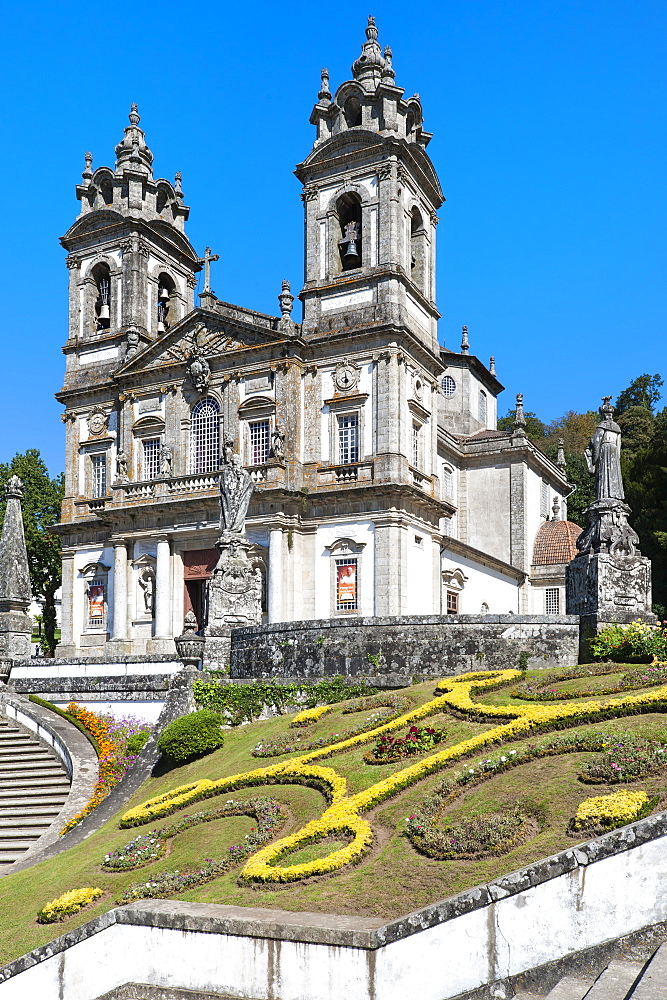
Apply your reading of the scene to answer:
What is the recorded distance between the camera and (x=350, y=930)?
23.1 feet

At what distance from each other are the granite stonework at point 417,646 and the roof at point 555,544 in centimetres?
2572

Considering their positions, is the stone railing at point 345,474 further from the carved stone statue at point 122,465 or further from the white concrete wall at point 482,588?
the carved stone statue at point 122,465

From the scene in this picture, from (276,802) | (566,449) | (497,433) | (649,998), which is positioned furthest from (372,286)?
(566,449)

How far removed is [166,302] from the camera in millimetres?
42219

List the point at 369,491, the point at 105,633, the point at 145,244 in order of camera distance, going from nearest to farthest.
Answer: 1. the point at 369,491
2. the point at 105,633
3. the point at 145,244

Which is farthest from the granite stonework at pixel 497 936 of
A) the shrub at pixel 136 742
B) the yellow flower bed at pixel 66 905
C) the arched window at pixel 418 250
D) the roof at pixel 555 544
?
the roof at pixel 555 544

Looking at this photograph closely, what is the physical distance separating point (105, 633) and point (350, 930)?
3121 cm

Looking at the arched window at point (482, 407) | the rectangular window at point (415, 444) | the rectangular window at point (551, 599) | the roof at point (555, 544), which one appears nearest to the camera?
the rectangular window at point (415, 444)

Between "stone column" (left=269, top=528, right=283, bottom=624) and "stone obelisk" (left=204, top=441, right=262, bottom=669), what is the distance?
10.3 metres

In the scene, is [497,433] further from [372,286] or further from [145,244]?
[145,244]

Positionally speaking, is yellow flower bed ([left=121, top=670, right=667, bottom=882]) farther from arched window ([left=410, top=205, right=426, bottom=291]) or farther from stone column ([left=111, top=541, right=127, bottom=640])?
arched window ([left=410, top=205, right=426, bottom=291])

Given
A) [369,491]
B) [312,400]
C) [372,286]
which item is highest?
[372,286]

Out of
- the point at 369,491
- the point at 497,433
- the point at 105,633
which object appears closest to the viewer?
the point at 369,491

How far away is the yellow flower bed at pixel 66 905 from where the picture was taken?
10.3 m
